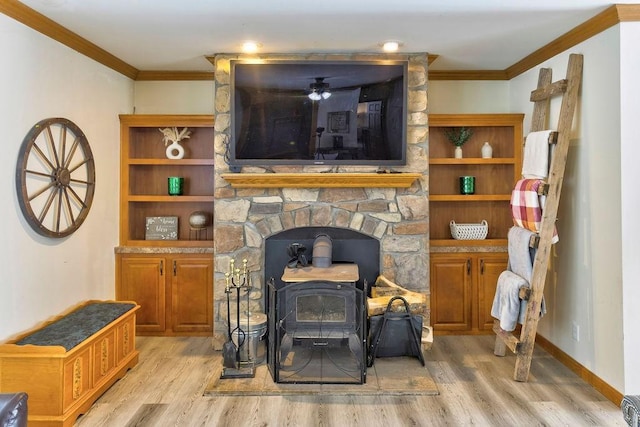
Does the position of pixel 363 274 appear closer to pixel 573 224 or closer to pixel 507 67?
pixel 573 224

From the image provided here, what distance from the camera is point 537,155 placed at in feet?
11.1

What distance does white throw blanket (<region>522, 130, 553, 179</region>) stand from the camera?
3.29 metres

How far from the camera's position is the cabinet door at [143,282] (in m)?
4.21

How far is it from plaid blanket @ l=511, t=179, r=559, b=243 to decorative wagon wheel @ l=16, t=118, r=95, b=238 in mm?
3448

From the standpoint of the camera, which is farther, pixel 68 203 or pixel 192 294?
pixel 192 294

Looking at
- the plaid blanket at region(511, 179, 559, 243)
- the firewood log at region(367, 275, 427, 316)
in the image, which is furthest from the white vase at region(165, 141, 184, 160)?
the plaid blanket at region(511, 179, 559, 243)

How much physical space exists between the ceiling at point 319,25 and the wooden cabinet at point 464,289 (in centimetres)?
186

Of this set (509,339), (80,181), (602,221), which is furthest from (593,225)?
(80,181)

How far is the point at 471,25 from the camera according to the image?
3201mm

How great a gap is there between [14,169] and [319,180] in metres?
2.11

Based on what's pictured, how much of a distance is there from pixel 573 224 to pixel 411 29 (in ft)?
6.22

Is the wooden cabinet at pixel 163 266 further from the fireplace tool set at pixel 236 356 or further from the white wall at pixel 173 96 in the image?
the fireplace tool set at pixel 236 356

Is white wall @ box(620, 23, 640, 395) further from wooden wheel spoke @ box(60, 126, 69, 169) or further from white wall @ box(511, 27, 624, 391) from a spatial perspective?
wooden wheel spoke @ box(60, 126, 69, 169)

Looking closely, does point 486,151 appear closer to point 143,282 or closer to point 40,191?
point 143,282
